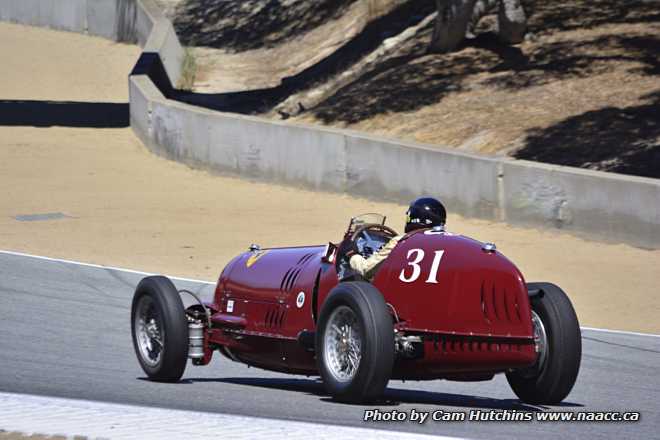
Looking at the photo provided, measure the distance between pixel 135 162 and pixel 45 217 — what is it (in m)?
5.69

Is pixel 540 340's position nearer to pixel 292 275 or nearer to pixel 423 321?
pixel 423 321

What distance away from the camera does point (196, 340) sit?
9930 mm

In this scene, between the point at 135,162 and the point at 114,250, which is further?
the point at 135,162

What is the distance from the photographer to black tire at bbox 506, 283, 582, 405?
8375 millimetres

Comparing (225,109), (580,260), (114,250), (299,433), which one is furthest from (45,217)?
(299,433)

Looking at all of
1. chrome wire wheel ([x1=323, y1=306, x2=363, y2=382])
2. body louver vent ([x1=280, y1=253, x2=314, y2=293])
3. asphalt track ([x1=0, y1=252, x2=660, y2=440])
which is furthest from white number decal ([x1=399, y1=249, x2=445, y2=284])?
body louver vent ([x1=280, y1=253, x2=314, y2=293])

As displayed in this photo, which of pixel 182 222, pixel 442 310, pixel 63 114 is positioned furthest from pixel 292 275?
pixel 63 114

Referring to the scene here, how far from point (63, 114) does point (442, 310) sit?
999 inches

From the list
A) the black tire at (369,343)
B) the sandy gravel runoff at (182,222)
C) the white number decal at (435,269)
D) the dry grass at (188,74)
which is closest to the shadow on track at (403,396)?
the black tire at (369,343)

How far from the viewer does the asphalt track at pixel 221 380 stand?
25.9 feet

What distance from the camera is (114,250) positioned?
17875mm

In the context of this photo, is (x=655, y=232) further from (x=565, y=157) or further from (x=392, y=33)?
(x=392, y=33)

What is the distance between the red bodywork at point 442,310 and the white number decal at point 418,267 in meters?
0.02

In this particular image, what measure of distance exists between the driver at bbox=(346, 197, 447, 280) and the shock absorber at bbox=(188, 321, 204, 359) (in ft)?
5.18
